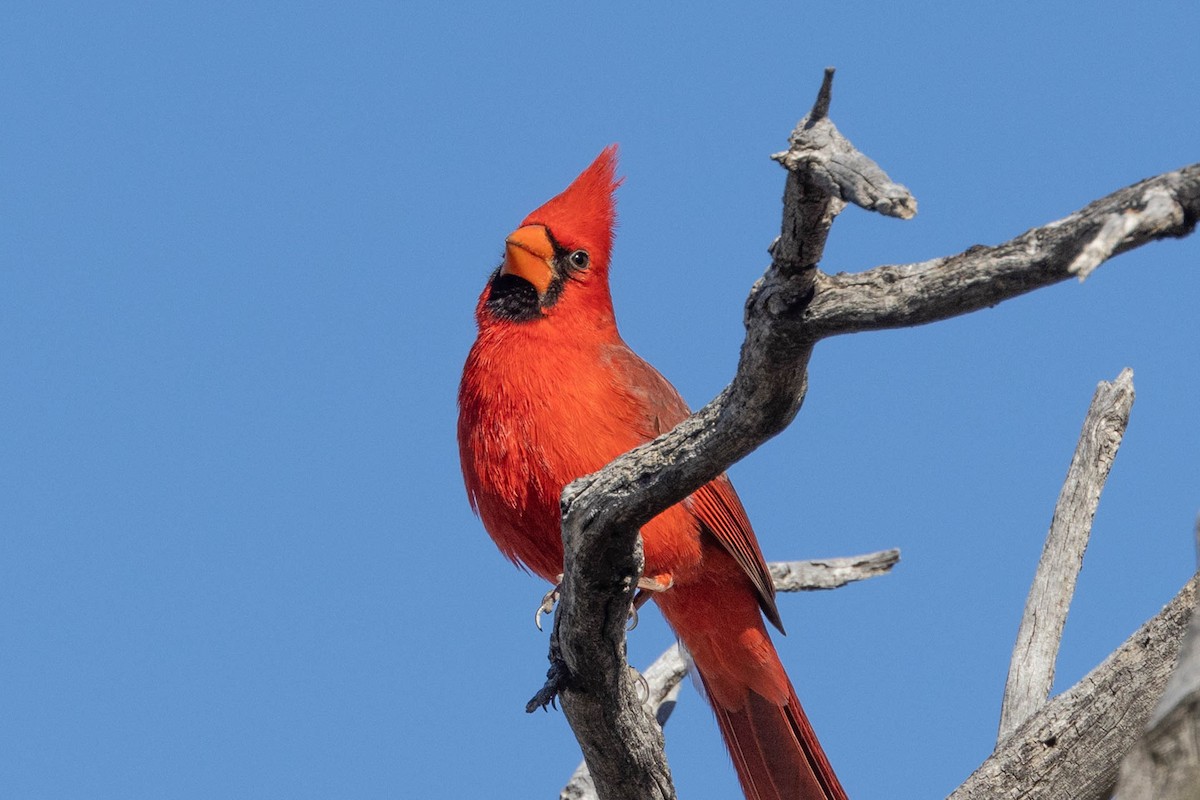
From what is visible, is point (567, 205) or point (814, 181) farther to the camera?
point (567, 205)

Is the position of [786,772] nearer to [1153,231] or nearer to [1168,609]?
[1168,609]

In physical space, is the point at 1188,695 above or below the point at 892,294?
below

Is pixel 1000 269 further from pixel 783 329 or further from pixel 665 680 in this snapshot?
pixel 665 680

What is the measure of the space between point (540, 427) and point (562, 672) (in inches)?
26.6

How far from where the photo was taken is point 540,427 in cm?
354

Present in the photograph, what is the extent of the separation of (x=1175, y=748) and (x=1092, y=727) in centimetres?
175

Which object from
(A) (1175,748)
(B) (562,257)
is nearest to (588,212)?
(B) (562,257)

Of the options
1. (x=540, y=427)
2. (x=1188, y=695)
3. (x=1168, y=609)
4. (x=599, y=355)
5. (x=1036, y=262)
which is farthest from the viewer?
(x=599, y=355)

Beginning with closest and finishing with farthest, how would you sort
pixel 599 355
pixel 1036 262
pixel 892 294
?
pixel 1036 262 → pixel 892 294 → pixel 599 355

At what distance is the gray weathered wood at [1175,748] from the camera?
1375 millimetres

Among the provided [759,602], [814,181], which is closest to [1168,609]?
[759,602]

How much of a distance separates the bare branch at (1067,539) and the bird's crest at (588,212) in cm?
135

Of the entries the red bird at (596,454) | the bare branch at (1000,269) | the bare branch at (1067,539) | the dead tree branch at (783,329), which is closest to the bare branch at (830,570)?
the red bird at (596,454)

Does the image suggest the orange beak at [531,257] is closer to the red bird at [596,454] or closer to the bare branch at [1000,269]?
the red bird at [596,454]
